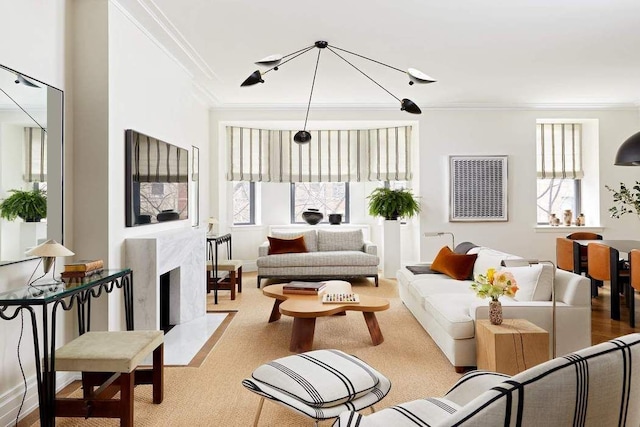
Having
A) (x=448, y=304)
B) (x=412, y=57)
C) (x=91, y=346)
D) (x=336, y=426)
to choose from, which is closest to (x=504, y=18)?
(x=412, y=57)

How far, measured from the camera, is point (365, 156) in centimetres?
811

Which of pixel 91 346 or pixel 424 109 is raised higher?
pixel 424 109

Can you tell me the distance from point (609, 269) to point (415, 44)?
3.10 meters

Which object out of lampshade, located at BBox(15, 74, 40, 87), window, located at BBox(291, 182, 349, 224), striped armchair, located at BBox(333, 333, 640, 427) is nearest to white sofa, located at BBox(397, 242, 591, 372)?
striped armchair, located at BBox(333, 333, 640, 427)

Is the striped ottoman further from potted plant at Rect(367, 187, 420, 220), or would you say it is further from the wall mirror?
potted plant at Rect(367, 187, 420, 220)

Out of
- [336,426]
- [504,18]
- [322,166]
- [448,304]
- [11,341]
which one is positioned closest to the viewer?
[336,426]

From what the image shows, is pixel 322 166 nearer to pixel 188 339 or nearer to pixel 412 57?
pixel 412 57

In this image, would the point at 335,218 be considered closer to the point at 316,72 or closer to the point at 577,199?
the point at 316,72

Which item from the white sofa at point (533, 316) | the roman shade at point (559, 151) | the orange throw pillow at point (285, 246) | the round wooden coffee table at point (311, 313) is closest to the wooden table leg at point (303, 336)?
the round wooden coffee table at point (311, 313)

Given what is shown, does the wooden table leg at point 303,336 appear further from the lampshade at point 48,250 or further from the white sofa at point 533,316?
the lampshade at point 48,250

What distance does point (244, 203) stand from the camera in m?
8.02

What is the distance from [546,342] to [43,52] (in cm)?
369

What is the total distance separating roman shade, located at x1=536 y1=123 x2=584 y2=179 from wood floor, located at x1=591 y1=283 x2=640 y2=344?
2.70 m

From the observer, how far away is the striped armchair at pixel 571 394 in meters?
0.99
